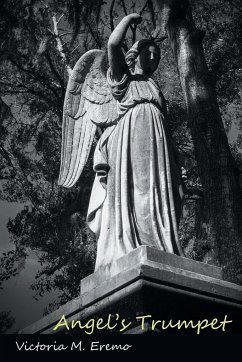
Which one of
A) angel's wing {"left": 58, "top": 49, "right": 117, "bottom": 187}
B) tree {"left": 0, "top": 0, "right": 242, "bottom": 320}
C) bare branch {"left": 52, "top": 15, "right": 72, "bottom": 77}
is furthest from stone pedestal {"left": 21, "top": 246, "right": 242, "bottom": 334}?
bare branch {"left": 52, "top": 15, "right": 72, "bottom": 77}

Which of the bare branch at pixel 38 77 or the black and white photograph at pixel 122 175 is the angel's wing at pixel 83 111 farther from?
the bare branch at pixel 38 77

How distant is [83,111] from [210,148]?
8.84ft

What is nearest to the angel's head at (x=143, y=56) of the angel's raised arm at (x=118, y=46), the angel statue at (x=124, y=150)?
the angel statue at (x=124, y=150)

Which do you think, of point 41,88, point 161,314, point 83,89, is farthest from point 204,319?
point 41,88

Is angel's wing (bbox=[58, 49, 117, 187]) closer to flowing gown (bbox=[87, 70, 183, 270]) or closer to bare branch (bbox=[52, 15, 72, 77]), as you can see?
flowing gown (bbox=[87, 70, 183, 270])

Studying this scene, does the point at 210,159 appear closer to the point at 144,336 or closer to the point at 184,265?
the point at 184,265

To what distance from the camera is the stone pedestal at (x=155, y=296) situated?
365 cm

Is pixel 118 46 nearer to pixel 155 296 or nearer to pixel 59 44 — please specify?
pixel 155 296

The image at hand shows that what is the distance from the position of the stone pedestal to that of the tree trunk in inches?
98.9

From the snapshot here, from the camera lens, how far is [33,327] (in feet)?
14.2

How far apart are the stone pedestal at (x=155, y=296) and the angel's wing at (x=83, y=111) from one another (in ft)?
5.02

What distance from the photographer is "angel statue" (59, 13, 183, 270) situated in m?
4.42

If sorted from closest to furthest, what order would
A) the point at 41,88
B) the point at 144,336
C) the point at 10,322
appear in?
the point at 144,336
the point at 10,322
the point at 41,88

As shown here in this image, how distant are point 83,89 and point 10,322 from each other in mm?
8390
